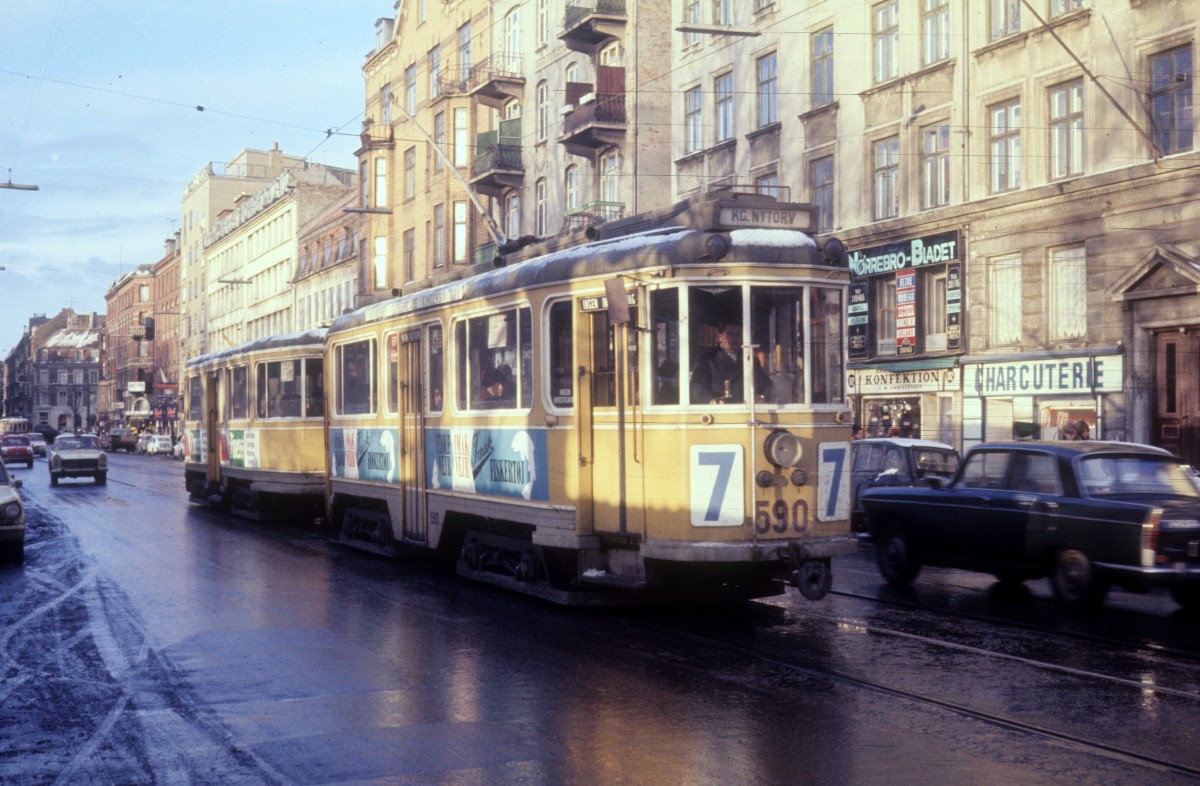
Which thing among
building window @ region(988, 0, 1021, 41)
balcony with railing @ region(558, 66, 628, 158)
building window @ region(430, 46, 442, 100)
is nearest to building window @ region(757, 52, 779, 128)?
balcony with railing @ region(558, 66, 628, 158)

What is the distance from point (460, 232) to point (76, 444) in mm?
14935

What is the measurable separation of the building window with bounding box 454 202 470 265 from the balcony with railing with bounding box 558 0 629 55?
1043 cm

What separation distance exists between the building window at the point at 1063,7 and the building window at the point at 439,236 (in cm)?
2874

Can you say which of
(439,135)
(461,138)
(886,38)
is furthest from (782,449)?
(439,135)

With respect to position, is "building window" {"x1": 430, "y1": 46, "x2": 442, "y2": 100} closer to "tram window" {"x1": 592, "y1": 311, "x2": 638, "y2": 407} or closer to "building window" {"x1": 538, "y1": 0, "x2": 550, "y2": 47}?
"building window" {"x1": 538, "y1": 0, "x2": 550, "y2": 47}

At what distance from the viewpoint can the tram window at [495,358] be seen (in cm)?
1228

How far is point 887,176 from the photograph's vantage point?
1121 inches

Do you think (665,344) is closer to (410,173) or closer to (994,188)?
(994,188)

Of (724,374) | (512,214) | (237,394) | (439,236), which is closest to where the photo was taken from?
(724,374)

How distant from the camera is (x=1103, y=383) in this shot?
76.6 feet

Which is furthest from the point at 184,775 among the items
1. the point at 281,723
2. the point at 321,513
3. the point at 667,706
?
the point at 321,513

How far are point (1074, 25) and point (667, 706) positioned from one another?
63.5ft

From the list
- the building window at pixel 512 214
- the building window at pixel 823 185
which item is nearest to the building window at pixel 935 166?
the building window at pixel 823 185

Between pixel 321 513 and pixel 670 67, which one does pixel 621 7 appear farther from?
pixel 321 513
